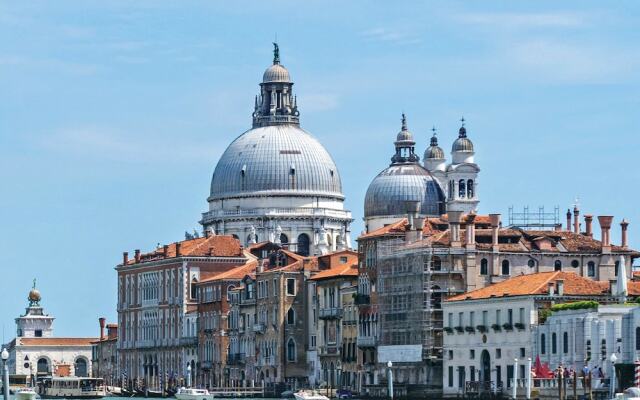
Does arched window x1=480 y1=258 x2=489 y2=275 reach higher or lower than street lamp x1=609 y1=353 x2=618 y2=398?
higher

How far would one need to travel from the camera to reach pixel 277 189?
15612 centimetres

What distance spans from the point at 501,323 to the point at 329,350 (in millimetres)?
24263

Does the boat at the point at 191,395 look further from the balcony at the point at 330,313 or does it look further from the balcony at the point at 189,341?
the balcony at the point at 189,341

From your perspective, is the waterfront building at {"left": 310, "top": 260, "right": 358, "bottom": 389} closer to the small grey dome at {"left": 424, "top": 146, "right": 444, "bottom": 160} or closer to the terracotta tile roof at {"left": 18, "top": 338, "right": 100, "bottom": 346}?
the small grey dome at {"left": 424, "top": 146, "right": 444, "bottom": 160}

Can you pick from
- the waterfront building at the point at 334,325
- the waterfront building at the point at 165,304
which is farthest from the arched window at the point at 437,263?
the waterfront building at the point at 165,304

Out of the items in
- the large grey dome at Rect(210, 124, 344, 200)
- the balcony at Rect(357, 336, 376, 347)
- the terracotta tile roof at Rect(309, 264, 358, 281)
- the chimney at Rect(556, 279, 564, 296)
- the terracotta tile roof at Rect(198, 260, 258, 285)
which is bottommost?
the balcony at Rect(357, 336, 376, 347)

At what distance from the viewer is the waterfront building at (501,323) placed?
98750mm

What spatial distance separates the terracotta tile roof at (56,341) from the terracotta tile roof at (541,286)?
8351 cm

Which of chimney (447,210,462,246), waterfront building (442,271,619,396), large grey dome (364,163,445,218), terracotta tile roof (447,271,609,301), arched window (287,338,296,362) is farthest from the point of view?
large grey dome (364,163,445,218)

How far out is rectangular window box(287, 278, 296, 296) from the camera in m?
128

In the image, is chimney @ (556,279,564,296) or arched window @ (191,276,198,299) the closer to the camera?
chimney @ (556,279,564,296)

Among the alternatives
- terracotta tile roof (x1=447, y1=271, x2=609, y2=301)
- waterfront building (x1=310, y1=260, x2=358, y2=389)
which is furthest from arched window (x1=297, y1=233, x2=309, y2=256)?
terracotta tile roof (x1=447, y1=271, x2=609, y2=301)

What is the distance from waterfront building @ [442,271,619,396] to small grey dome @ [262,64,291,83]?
5384 cm

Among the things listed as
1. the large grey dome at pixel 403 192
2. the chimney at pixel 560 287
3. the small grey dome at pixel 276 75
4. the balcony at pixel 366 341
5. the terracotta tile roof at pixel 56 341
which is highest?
the small grey dome at pixel 276 75
